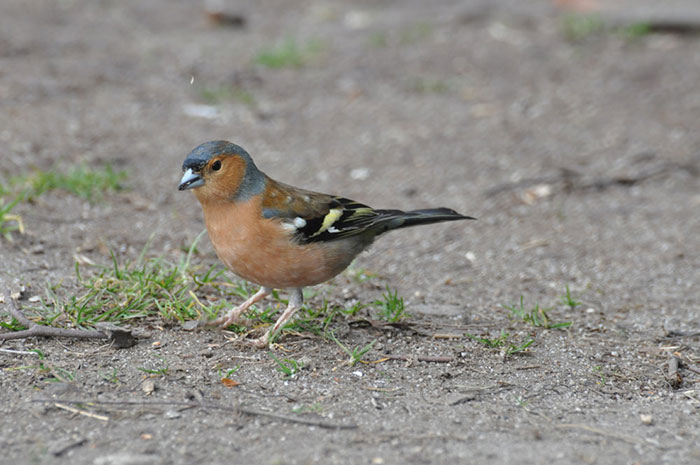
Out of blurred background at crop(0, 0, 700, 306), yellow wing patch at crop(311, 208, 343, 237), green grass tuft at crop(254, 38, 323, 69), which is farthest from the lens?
green grass tuft at crop(254, 38, 323, 69)

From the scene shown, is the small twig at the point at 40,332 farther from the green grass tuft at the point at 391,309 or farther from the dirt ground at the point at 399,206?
the green grass tuft at the point at 391,309

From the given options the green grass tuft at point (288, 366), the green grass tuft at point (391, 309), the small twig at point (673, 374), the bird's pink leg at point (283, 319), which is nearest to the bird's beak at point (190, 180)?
the bird's pink leg at point (283, 319)

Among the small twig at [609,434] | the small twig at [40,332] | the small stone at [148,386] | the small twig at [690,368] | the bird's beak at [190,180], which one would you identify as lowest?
the small twig at [690,368]

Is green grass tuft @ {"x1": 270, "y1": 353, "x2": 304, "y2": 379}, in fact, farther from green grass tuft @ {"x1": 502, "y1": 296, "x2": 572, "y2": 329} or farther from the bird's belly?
green grass tuft @ {"x1": 502, "y1": 296, "x2": 572, "y2": 329}

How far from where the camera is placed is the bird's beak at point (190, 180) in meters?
4.07

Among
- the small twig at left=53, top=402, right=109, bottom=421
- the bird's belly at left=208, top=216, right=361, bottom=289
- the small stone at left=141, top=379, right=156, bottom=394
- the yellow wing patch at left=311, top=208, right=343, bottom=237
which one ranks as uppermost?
the yellow wing patch at left=311, top=208, right=343, bottom=237

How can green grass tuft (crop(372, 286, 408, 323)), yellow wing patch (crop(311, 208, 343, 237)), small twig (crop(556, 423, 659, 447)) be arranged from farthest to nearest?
green grass tuft (crop(372, 286, 408, 323))
yellow wing patch (crop(311, 208, 343, 237))
small twig (crop(556, 423, 659, 447))

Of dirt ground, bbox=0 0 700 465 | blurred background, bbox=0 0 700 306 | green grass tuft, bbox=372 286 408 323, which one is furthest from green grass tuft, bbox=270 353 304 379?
blurred background, bbox=0 0 700 306

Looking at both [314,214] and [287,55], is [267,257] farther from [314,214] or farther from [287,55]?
[287,55]

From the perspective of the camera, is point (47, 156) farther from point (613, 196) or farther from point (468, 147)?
point (613, 196)

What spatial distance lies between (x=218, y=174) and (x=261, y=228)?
34cm

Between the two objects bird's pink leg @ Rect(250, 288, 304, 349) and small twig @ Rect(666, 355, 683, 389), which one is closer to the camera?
small twig @ Rect(666, 355, 683, 389)

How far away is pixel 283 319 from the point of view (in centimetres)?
431

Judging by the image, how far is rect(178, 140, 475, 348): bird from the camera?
4121 mm
